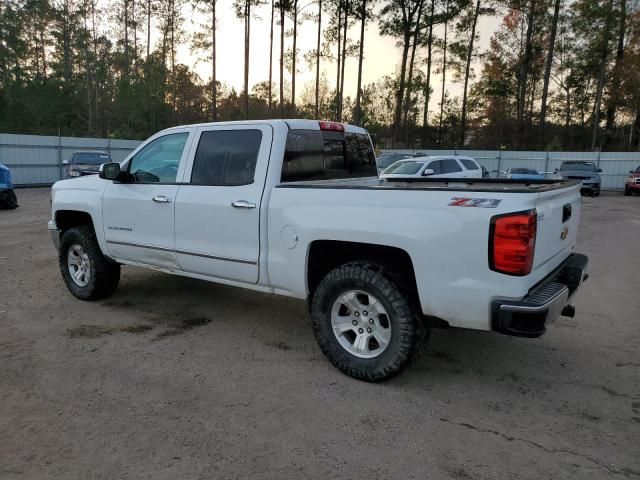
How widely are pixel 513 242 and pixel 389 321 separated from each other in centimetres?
104

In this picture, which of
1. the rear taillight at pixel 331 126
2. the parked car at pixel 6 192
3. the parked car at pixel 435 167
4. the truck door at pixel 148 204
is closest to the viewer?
the rear taillight at pixel 331 126

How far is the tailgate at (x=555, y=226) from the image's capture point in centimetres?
317

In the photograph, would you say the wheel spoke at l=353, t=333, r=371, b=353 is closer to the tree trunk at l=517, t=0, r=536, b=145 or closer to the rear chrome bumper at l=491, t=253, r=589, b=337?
the rear chrome bumper at l=491, t=253, r=589, b=337

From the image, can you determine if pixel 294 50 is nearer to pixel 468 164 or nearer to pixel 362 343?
pixel 468 164

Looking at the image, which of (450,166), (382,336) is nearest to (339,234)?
(382,336)

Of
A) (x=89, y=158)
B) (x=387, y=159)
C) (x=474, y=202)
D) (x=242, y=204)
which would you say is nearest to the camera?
(x=474, y=202)

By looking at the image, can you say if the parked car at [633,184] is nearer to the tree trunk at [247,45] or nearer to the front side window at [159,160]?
the tree trunk at [247,45]

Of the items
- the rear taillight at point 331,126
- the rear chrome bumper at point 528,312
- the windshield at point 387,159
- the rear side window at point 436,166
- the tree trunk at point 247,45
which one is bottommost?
the rear chrome bumper at point 528,312

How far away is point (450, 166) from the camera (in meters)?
16.2

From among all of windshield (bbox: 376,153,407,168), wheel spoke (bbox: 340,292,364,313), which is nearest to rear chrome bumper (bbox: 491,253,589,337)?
wheel spoke (bbox: 340,292,364,313)

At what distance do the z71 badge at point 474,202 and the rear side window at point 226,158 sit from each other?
70.1 inches

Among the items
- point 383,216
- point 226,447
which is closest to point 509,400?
point 383,216

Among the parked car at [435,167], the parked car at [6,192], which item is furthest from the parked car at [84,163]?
the parked car at [435,167]

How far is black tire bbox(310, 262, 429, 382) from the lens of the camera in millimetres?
3473
